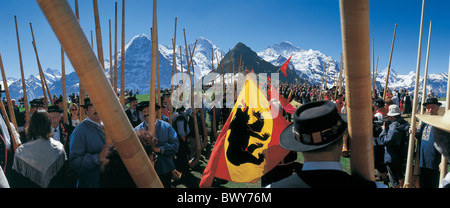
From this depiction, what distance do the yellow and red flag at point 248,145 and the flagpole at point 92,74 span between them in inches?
109

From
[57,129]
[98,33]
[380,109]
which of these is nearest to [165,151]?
[98,33]

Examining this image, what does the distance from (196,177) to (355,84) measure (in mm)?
6582

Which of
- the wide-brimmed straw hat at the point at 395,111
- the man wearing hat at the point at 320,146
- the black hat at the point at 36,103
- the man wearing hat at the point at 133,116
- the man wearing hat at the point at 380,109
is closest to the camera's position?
the man wearing hat at the point at 320,146

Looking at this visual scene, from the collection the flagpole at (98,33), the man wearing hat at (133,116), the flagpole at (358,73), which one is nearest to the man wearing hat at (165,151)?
the flagpole at (98,33)

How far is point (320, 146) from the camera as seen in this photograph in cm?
145

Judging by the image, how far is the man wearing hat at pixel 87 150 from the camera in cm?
321

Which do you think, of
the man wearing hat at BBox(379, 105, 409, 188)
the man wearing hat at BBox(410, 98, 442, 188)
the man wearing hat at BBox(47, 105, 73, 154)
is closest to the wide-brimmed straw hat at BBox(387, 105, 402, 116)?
the man wearing hat at BBox(379, 105, 409, 188)

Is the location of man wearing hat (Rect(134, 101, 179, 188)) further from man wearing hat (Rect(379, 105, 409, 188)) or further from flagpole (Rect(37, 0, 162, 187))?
man wearing hat (Rect(379, 105, 409, 188))

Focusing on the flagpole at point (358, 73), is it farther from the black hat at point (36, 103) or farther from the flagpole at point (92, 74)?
the black hat at point (36, 103)

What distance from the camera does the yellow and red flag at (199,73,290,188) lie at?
3.88 metres

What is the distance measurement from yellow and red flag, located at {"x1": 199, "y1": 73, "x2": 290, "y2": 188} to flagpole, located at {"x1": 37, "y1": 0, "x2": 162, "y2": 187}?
2.76m

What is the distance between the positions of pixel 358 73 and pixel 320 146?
0.65 metres

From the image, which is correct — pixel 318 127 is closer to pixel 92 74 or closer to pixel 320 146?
pixel 320 146
